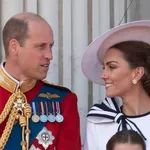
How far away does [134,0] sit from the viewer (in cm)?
369

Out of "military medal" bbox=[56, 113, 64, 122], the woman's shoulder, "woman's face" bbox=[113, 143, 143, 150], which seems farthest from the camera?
the woman's shoulder

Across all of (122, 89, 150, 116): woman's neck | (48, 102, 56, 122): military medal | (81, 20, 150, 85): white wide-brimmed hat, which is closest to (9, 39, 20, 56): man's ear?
(48, 102, 56, 122): military medal

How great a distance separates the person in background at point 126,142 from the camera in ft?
8.02

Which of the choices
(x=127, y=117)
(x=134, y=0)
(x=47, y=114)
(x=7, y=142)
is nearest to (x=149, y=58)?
(x=127, y=117)

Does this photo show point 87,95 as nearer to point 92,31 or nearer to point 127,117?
point 92,31

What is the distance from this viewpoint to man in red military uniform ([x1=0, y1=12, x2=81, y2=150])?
2.61 metres

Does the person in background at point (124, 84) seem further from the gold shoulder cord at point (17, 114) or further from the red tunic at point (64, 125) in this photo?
the gold shoulder cord at point (17, 114)

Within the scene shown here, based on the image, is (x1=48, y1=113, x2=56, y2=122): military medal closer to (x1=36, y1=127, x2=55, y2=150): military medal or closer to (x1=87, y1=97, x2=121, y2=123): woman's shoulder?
(x1=36, y1=127, x2=55, y2=150): military medal

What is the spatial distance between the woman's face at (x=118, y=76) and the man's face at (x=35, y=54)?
0.27 m

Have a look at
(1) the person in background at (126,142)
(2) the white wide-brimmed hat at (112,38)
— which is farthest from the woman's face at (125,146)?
(2) the white wide-brimmed hat at (112,38)

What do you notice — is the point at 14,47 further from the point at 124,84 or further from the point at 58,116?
the point at 124,84

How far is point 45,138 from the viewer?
8.66 feet

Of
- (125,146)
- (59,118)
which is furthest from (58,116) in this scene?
(125,146)

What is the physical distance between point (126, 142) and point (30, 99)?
46 centimetres
